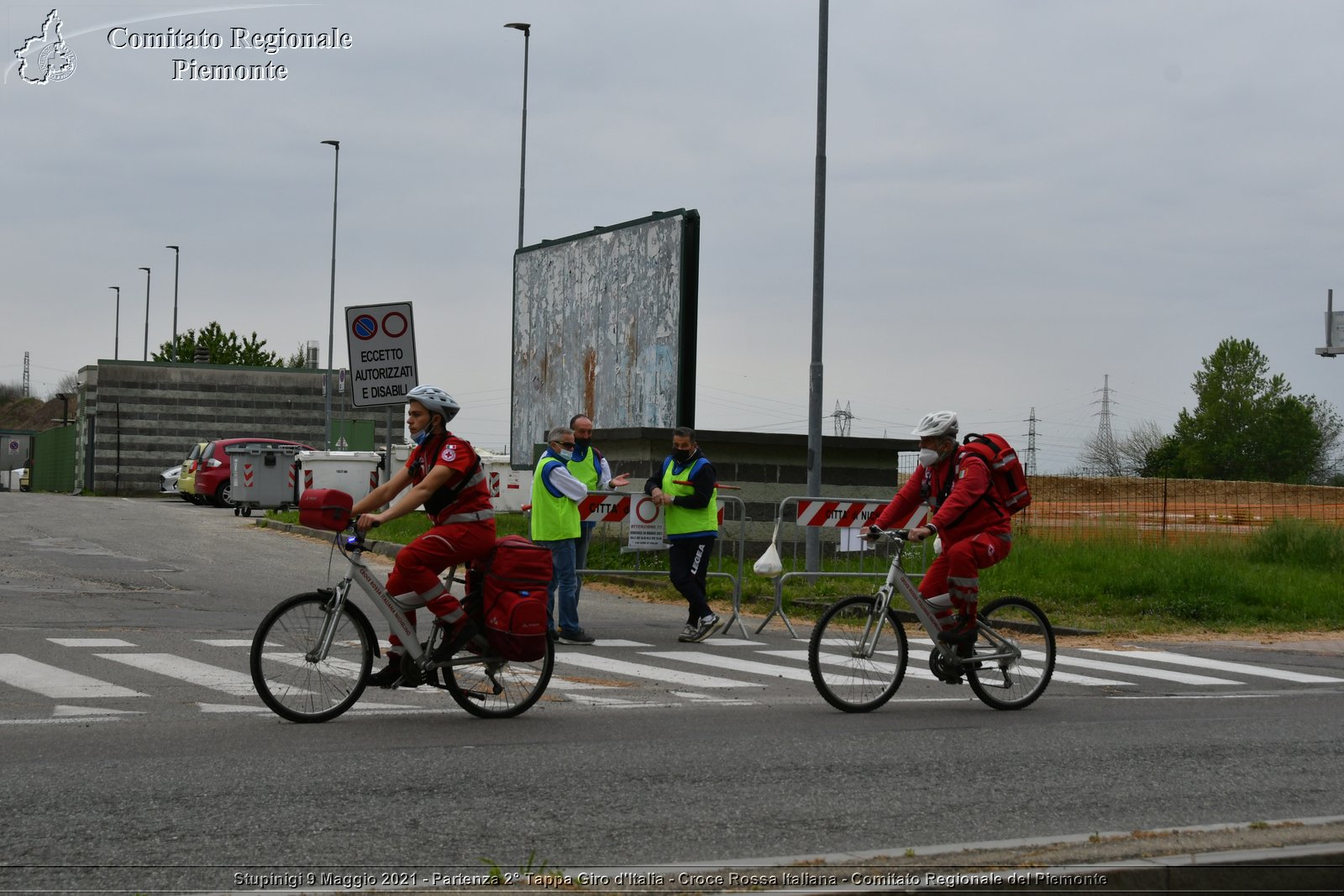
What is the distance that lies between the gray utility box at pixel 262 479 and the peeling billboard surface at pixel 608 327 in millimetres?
5470

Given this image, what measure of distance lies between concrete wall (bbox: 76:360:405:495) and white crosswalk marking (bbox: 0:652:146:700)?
45472 mm

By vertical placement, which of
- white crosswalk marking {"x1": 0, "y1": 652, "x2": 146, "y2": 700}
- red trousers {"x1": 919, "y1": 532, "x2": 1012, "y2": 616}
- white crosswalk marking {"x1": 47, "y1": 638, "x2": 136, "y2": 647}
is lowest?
white crosswalk marking {"x1": 0, "y1": 652, "x2": 146, "y2": 700}

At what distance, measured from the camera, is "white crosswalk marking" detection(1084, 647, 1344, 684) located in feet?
42.4

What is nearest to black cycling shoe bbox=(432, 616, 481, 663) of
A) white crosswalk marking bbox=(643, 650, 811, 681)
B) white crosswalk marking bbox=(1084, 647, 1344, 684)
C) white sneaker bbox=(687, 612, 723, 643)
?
white crosswalk marking bbox=(643, 650, 811, 681)

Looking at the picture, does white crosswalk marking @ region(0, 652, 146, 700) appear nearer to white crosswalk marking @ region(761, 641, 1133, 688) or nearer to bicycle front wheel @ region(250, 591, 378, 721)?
bicycle front wheel @ region(250, 591, 378, 721)

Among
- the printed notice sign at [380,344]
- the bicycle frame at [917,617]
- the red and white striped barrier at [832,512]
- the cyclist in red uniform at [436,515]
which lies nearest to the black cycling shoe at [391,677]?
the cyclist in red uniform at [436,515]

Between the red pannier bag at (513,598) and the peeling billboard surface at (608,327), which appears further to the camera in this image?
the peeling billboard surface at (608,327)

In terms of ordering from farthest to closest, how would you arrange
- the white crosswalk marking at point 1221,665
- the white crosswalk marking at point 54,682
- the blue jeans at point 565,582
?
the blue jeans at point 565,582, the white crosswalk marking at point 1221,665, the white crosswalk marking at point 54,682

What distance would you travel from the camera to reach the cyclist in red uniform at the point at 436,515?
8.70 meters

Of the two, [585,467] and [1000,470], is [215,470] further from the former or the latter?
[1000,470]

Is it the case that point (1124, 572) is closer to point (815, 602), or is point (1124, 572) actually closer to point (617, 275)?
point (815, 602)

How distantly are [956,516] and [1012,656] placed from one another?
1103mm

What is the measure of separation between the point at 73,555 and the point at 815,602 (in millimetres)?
9577

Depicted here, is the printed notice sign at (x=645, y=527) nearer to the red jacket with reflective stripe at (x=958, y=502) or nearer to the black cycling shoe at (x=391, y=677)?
the red jacket with reflective stripe at (x=958, y=502)
